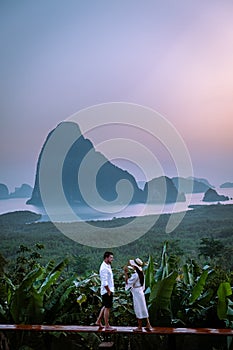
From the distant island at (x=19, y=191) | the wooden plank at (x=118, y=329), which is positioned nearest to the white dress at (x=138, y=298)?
the wooden plank at (x=118, y=329)

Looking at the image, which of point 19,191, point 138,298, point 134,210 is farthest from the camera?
point 19,191

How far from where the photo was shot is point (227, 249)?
385cm

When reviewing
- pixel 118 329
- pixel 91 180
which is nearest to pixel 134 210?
pixel 91 180

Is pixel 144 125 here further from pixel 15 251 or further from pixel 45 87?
pixel 15 251

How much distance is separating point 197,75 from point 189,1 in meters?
0.61

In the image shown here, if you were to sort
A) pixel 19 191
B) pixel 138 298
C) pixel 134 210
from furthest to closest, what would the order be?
pixel 19 191 < pixel 134 210 < pixel 138 298

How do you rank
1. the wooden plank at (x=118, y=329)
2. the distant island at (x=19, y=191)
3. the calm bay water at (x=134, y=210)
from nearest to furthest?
the wooden plank at (x=118, y=329) → the calm bay water at (x=134, y=210) → the distant island at (x=19, y=191)

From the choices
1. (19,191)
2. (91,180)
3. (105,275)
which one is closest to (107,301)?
(105,275)

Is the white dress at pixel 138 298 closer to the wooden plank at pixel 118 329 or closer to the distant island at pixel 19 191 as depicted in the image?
the wooden plank at pixel 118 329

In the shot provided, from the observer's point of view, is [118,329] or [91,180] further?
[91,180]

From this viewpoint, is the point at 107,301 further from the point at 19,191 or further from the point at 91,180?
the point at 19,191

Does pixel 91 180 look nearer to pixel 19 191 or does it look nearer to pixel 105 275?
pixel 19 191

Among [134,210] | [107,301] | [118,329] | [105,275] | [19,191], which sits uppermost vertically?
[19,191]

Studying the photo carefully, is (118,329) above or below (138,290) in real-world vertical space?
below
